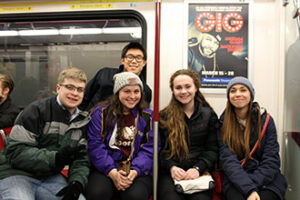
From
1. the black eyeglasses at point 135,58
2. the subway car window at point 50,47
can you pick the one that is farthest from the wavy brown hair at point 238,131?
the subway car window at point 50,47

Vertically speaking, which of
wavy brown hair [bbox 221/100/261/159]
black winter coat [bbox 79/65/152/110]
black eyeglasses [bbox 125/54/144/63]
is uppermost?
black eyeglasses [bbox 125/54/144/63]

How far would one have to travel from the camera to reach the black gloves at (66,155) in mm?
1940

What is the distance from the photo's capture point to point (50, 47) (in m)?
3.10

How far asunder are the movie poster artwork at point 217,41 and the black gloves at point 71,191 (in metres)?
1.69

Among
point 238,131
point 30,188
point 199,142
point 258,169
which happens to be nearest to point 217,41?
point 238,131

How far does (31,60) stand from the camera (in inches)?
123

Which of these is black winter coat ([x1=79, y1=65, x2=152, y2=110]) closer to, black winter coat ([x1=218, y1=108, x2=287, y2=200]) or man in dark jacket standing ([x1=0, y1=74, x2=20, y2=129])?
man in dark jacket standing ([x1=0, y1=74, x2=20, y2=129])

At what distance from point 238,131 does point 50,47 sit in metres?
2.57

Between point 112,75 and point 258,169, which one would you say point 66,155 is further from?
point 258,169

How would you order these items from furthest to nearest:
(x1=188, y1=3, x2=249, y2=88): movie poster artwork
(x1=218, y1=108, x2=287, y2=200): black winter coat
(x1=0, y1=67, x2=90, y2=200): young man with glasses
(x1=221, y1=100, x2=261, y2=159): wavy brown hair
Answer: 1. (x1=188, y1=3, x2=249, y2=88): movie poster artwork
2. (x1=221, y1=100, x2=261, y2=159): wavy brown hair
3. (x1=218, y1=108, x2=287, y2=200): black winter coat
4. (x1=0, y1=67, x2=90, y2=200): young man with glasses

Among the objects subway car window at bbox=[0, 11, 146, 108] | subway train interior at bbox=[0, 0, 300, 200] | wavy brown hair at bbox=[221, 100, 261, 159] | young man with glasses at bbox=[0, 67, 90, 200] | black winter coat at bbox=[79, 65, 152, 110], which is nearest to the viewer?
young man with glasses at bbox=[0, 67, 90, 200]

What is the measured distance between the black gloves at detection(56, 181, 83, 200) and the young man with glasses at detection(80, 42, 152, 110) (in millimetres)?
1087

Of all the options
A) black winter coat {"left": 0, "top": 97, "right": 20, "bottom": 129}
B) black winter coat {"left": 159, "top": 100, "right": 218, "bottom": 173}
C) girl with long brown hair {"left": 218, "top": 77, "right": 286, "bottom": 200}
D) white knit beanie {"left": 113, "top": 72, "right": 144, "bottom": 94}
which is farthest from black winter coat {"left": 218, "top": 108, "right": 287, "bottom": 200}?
black winter coat {"left": 0, "top": 97, "right": 20, "bottom": 129}

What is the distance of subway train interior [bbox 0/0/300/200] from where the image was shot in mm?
2529
